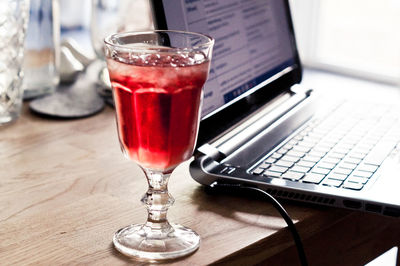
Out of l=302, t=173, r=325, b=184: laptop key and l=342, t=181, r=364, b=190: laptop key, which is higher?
l=302, t=173, r=325, b=184: laptop key

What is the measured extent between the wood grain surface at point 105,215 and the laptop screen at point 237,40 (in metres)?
0.13

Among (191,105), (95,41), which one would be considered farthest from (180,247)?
(95,41)

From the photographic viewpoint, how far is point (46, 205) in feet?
2.69

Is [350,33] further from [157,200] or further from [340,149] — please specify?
[157,200]

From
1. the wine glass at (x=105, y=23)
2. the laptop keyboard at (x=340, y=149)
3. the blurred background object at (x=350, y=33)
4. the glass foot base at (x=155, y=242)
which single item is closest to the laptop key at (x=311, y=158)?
the laptop keyboard at (x=340, y=149)

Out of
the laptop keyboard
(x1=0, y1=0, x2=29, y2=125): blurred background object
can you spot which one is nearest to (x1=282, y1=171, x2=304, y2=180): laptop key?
the laptop keyboard

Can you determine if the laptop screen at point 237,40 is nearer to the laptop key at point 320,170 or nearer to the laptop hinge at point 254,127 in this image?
the laptop hinge at point 254,127

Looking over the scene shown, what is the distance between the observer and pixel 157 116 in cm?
69

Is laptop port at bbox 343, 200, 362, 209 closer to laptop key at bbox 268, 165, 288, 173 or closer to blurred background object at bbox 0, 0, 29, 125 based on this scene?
laptop key at bbox 268, 165, 288, 173

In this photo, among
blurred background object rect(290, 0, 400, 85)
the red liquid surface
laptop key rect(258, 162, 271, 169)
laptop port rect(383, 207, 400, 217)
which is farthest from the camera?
blurred background object rect(290, 0, 400, 85)

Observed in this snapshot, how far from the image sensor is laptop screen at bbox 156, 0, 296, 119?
0.95 meters

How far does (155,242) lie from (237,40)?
17.2 inches

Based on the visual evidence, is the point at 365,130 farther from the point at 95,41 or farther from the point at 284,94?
the point at 95,41

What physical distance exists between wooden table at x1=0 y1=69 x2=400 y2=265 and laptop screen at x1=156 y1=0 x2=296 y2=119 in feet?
0.46
